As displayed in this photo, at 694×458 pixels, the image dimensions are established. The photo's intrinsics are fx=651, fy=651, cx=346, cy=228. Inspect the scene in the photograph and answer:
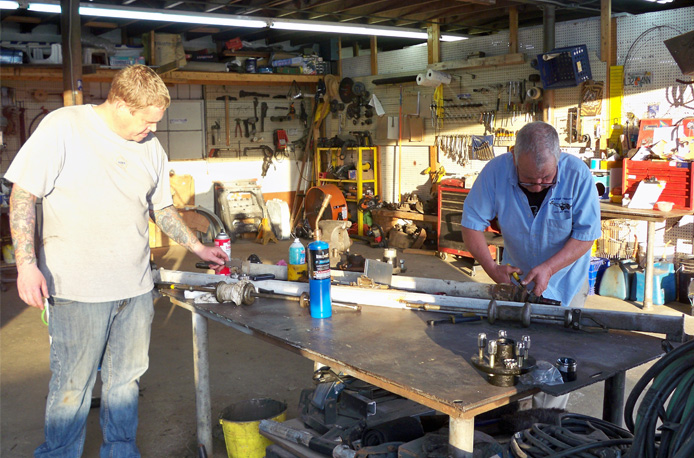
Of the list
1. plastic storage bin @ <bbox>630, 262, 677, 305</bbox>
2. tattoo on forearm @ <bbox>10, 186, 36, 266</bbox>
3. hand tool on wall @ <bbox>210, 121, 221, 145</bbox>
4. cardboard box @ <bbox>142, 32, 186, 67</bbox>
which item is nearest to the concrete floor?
plastic storage bin @ <bbox>630, 262, 677, 305</bbox>

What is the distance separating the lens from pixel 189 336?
513 cm

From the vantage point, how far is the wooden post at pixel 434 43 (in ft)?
27.8

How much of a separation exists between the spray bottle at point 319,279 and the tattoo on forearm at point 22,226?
993mm

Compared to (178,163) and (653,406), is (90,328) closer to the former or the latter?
(653,406)

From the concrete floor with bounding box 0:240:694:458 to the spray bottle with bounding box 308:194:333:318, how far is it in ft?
3.67

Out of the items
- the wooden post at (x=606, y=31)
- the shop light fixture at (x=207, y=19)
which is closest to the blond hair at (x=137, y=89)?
the shop light fixture at (x=207, y=19)

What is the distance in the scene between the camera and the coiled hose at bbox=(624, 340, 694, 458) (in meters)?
1.52

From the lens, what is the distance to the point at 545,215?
2.75 metres

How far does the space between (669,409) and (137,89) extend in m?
1.97

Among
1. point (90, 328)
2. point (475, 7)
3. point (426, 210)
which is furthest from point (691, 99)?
point (90, 328)

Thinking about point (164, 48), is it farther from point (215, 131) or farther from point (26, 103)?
point (26, 103)

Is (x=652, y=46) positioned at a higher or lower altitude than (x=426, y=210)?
higher

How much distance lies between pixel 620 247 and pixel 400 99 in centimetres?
377

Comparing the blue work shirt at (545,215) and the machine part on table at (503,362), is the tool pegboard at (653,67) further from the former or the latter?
the machine part on table at (503,362)
